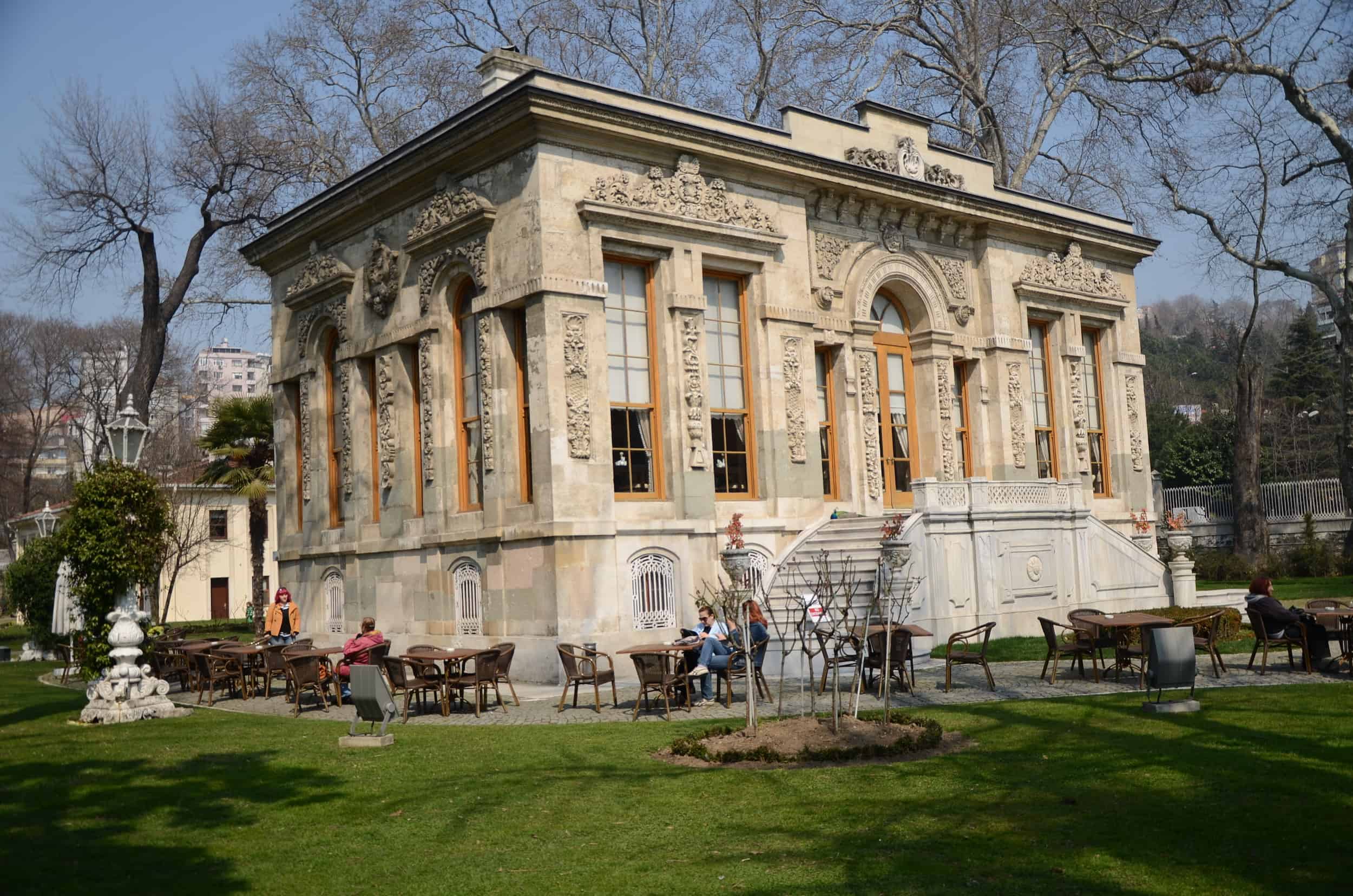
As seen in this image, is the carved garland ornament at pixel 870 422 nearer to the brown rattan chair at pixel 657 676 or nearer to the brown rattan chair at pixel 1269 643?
the brown rattan chair at pixel 1269 643

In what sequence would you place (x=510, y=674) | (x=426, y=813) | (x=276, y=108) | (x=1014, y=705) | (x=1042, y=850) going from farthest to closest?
(x=276, y=108), (x=510, y=674), (x=1014, y=705), (x=426, y=813), (x=1042, y=850)

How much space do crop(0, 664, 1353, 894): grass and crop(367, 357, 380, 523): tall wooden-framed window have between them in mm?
9484

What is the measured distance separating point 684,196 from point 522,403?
4166mm

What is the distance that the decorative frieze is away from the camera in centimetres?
1942

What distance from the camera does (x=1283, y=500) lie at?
126 feet

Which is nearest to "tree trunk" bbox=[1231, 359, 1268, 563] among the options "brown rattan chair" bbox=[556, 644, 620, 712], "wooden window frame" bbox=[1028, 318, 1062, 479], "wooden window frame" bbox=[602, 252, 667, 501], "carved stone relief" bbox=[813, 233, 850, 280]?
"wooden window frame" bbox=[1028, 318, 1062, 479]

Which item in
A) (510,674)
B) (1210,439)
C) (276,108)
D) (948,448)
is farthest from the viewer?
(1210,439)

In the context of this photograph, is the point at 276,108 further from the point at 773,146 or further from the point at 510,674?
the point at 510,674

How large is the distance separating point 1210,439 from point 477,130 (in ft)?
133

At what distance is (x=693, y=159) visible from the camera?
1852cm

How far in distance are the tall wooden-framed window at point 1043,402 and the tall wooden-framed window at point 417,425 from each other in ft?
41.8

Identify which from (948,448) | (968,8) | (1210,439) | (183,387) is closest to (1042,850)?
(948,448)

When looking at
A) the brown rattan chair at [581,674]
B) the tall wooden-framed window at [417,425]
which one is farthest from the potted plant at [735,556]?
the tall wooden-framed window at [417,425]

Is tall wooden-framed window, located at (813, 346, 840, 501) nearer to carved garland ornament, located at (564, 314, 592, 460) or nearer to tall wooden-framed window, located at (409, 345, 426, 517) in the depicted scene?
carved garland ornament, located at (564, 314, 592, 460)
